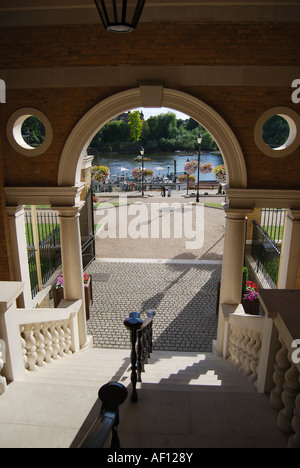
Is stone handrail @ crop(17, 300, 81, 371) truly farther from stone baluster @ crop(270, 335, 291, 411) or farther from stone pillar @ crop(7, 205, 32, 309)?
stone baluster @ crop(270, 335, 291, 411)

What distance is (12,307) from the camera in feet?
12.2

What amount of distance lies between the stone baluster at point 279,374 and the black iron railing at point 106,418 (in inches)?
62.1

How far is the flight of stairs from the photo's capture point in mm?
2867

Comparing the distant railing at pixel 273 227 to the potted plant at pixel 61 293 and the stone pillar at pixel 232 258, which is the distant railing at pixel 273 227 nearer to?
the stone pillar at pixel 232 258

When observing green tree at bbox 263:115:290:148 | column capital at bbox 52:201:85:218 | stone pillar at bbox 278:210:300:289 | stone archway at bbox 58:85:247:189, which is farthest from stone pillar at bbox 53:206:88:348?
green tree at bbox 263:115:290:148

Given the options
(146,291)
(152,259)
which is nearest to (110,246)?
(152,259)

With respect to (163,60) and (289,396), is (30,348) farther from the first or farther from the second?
(163,60)

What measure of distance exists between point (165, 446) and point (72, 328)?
4044 millimetres

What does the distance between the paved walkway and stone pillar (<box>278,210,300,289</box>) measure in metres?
2.34

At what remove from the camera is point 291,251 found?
6527 mm

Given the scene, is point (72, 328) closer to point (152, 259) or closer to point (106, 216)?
point (152, 259)

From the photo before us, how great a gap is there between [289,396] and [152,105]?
5.11 metres

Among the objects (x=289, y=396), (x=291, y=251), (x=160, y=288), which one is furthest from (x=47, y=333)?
(x=160, y=288)

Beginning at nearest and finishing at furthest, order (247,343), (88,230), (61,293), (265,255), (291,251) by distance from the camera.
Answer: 1. (247,343)
2. (291,251)
3. (61,293)
4. (265,255)
5. (88,230)
